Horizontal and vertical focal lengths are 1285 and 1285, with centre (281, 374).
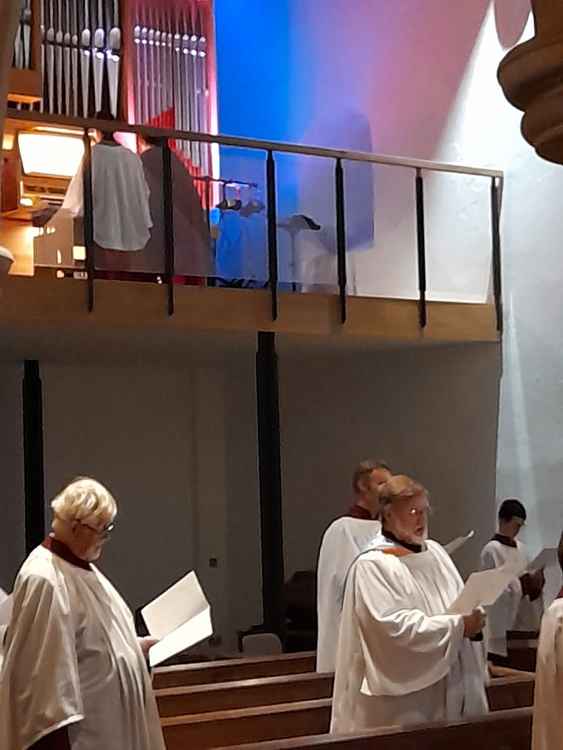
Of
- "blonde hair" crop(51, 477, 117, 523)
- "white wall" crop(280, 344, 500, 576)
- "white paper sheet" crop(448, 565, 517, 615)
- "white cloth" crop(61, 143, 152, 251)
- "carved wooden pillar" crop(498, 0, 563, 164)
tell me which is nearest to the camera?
"carved wooden pillar" crop(498, 0, 563, 164)

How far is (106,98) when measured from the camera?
509 inches

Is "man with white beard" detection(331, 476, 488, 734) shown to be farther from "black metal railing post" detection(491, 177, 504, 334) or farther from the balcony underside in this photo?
"black metal railing post" detection(491, 177, 504, 334)

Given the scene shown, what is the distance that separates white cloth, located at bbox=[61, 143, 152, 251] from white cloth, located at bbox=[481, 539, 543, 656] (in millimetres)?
3341

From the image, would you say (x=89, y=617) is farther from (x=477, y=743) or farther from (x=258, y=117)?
(x=258, y=117)

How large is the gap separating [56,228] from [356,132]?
443cm

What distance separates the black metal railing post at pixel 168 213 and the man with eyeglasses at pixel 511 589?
9.54 ft

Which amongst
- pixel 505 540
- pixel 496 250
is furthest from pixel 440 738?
pixel 496 250

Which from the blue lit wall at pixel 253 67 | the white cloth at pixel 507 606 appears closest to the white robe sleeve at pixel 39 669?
the white cloth at pixel 507 606

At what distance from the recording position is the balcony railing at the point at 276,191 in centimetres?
902

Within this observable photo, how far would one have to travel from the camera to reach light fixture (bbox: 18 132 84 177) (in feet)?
32.8

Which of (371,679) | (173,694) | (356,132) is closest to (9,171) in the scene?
(356,132)

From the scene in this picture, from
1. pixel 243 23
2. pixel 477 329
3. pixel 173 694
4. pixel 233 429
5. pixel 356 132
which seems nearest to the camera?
pixel 173 694

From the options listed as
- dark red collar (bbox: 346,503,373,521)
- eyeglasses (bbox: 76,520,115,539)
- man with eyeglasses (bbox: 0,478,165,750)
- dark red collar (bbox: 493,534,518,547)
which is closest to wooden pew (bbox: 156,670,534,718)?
dark red collar (bbox: 346,503,373,521)

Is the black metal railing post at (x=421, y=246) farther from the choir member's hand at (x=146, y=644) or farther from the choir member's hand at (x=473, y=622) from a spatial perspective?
the choir member's hand at (x=146, y=644)
